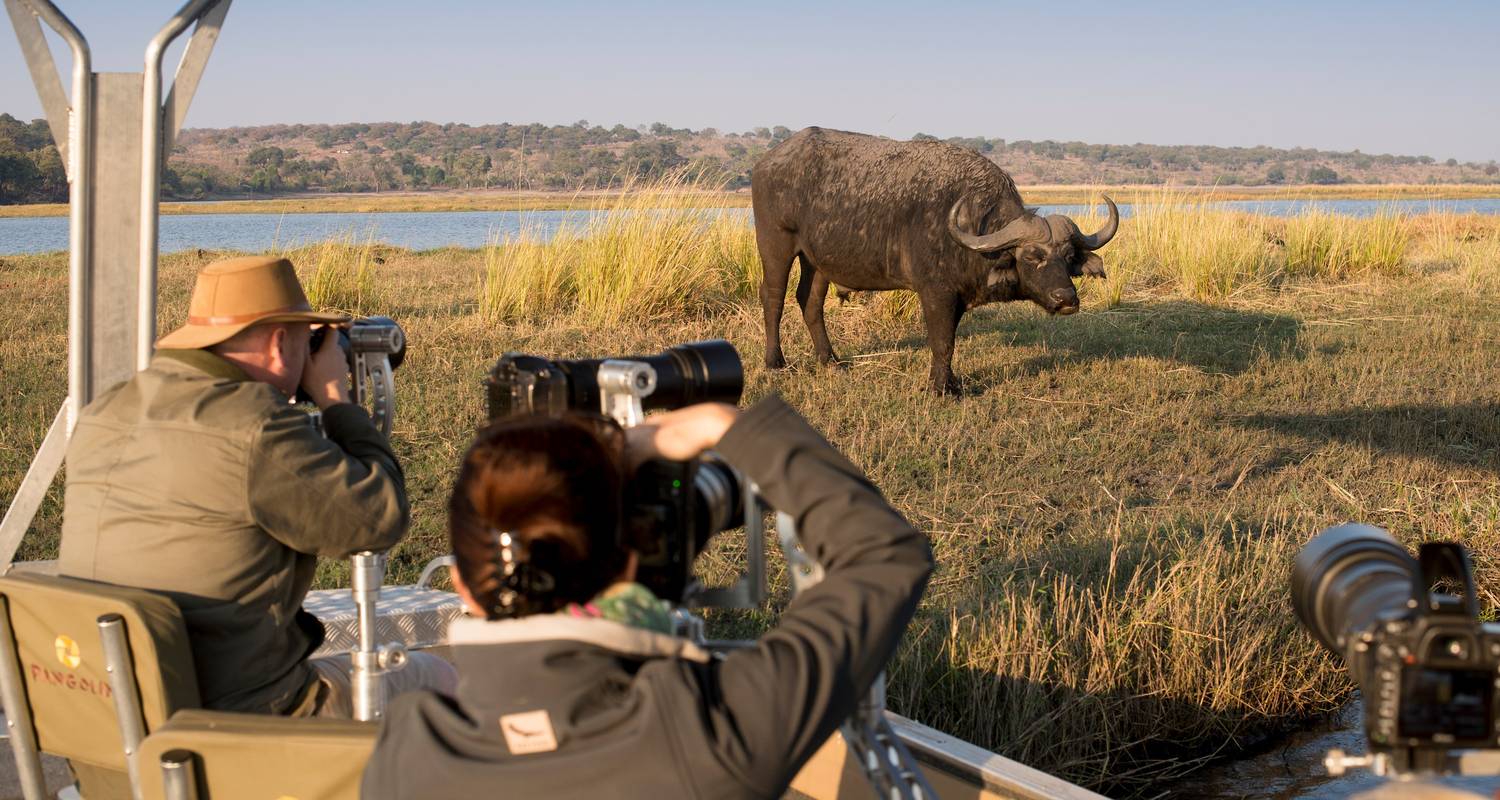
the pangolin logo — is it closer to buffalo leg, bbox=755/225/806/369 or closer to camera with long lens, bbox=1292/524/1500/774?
camera with long lens, bbox=1292/524/1500/774

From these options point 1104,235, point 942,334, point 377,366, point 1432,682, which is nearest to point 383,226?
point 1104,235

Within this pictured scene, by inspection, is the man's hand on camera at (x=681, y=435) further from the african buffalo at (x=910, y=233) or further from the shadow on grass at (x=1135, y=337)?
the shadow on grass at (x=1135, y=337)

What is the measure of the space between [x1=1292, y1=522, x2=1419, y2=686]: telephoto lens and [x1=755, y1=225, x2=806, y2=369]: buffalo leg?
905 cm

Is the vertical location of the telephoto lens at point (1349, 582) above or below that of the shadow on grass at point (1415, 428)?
above

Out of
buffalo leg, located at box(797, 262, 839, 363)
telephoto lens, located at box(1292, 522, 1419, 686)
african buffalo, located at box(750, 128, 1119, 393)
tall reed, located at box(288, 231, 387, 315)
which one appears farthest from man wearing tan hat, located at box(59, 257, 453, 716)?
tall reed, located at box(288, 231, 387, 315)

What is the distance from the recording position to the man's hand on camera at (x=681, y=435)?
1.92m

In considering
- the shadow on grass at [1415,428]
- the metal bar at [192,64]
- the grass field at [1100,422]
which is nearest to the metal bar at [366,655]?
the metal bar at [192,64]

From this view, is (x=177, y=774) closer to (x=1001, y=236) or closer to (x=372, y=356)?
(x=372, y=356)

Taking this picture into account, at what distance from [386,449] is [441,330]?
29.4ft

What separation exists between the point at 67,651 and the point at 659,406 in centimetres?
118

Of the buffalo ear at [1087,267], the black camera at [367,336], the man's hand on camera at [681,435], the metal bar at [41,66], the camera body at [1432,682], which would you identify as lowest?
the buffalo ear at [1087,267]

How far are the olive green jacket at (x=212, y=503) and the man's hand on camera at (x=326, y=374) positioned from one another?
296 mm

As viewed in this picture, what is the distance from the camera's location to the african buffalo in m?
10.0

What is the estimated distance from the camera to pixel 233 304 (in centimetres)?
309
